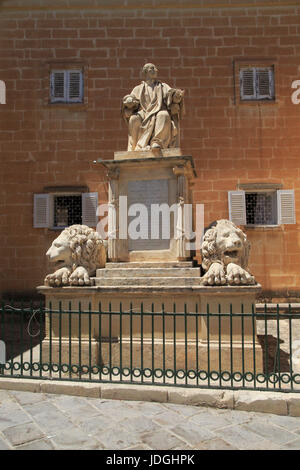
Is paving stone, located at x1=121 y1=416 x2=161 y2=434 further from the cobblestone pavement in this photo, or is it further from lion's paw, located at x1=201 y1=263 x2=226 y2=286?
lion's paw, located at x1=201 y1=263 x2=226 y2=286

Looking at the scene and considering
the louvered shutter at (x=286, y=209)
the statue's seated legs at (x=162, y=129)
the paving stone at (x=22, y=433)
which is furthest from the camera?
the louvered shutter at (x=286, y=209)

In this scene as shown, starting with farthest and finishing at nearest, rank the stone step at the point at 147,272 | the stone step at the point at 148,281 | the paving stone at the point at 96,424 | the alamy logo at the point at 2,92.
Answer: the alamy logo at the point at 2,92 < the stone step at the point at 147,272 < the stone step at the point at 148,281 < the paving stone at the point at 96,424

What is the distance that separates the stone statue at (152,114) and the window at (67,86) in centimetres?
537

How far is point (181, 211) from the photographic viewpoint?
18.3 ft

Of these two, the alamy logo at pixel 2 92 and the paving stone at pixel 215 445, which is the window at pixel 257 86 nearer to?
the alamy logo at pixel 2 92

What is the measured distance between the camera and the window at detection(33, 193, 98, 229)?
1059cm

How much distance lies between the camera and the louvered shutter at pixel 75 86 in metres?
11.0

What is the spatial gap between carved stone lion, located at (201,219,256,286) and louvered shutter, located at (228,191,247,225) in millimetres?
4942

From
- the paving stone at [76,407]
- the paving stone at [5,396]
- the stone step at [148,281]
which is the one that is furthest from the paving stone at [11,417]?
the stone step at [148,281]

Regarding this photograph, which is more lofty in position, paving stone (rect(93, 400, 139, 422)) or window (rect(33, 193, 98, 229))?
window (rect(33, 193, 98, 229))

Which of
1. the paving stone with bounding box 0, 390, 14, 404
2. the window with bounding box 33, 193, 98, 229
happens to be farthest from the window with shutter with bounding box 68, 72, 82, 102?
the paving stone with bounding box 0, 390, 14, 404

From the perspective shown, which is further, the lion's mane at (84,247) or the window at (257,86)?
the window at (257,86)

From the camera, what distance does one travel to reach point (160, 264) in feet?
18.1
